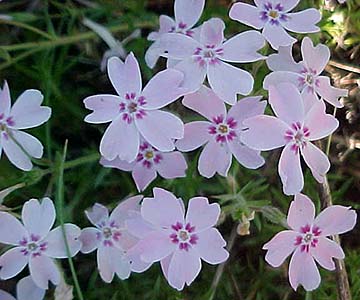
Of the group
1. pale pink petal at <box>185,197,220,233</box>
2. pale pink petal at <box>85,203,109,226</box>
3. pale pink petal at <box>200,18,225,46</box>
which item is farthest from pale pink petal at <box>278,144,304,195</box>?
pale pink petal at <box>85,203,109,226</box>

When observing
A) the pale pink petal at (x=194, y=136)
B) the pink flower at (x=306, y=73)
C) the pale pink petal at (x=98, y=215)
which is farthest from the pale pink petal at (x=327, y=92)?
the pale pink petal at (x=98, y=215)

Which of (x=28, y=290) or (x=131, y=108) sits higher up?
(x=131, y=108)

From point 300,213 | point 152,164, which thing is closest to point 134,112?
point 152,164

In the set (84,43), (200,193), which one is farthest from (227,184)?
(84,43)

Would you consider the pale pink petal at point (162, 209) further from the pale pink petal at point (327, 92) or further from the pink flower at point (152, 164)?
the pale pink petal at point (327, 92)

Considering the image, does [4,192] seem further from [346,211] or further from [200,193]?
[346,211]

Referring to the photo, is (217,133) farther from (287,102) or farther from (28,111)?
(28,111)
